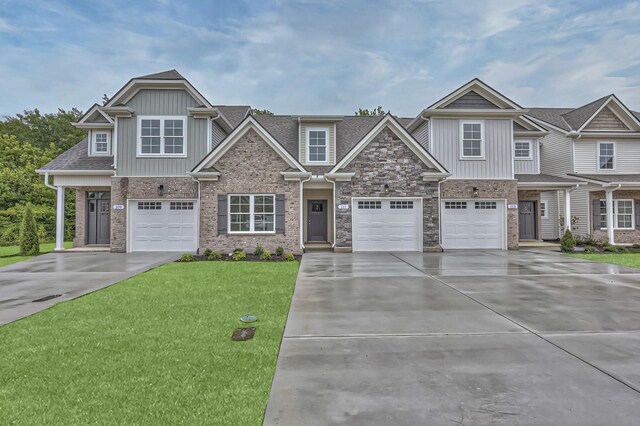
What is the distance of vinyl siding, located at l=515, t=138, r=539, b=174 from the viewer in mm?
18359

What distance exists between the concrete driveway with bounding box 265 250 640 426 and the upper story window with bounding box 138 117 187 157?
1053cm

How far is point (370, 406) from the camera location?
2.92 m

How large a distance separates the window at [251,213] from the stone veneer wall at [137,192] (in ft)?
6.57

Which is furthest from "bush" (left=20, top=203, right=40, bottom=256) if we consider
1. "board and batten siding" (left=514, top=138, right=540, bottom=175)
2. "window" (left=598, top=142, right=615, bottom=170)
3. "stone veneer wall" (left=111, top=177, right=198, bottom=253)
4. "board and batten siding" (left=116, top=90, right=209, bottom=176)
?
"window" (left=598, top=142, right=615, bottom=170)

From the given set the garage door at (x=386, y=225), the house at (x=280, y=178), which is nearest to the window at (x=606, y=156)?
the house at (x=280, y=178)

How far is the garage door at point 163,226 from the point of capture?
15594 mm

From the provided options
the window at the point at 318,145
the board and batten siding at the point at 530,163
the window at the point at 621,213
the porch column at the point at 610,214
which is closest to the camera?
the window at the point at 318,145

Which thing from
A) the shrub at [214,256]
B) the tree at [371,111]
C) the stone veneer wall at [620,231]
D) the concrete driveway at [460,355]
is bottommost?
the concrete driveway at [460,355]

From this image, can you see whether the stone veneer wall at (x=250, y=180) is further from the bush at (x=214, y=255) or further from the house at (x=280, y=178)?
the bush at (x=214, y=255)

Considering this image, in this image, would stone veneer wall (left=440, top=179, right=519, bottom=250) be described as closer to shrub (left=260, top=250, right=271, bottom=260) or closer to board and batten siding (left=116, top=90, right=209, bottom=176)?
shrub (left=260, top=250, right=271, bottom=260)

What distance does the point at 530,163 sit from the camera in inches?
727

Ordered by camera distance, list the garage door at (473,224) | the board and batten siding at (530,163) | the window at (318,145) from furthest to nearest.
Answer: the board and batten siding at (530,163) < the window at (318,145) < the garage door at (473,224)

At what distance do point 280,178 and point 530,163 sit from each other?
1325 cm

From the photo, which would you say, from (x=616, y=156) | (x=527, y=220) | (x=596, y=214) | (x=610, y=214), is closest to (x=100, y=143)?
(x=527, y=220)
